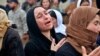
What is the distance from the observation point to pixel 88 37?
3768mm

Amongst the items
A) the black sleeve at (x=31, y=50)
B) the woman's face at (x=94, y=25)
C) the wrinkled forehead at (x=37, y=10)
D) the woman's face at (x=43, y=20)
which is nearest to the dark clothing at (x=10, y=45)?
the black sleeve at (x=31, y=50)

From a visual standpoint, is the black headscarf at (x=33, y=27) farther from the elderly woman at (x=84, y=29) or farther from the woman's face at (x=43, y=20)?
the elderly woman at (x=84, y=29)

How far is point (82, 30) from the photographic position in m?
3.74

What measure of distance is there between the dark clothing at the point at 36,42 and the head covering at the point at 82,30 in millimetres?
1091

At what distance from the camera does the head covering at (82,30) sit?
3.70 m

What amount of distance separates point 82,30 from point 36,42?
53.2 inches

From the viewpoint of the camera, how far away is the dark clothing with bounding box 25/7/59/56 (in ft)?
16.0

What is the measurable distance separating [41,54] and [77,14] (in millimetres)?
1261

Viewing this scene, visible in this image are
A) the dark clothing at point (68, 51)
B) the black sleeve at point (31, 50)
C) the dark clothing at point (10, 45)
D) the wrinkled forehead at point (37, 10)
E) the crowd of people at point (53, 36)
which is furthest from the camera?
the wrinkled forehead at point (37, 10)

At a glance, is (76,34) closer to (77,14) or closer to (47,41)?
(77,14)

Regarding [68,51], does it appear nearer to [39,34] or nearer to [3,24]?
[3,24]

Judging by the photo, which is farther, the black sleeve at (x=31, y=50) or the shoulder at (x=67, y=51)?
the black sleeve at (x=31, y=50)

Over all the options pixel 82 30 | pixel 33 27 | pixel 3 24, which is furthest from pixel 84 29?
pixel 33 27

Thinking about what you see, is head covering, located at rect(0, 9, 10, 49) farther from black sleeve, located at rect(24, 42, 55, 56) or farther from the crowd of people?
black sleeve, located at rect(24, 42, 55, 56)
